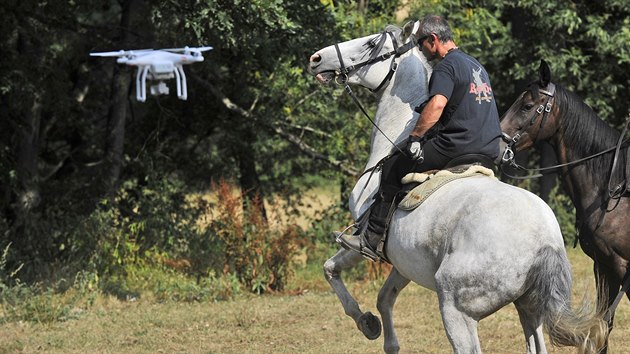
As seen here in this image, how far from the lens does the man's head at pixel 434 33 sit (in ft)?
22.9

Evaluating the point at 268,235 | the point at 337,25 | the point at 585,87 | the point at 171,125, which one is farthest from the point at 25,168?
the point at 585,87

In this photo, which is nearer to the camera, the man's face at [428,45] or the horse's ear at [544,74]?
the man's face at [428,45]

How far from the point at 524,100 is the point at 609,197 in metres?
1.02

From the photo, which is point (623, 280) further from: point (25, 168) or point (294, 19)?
point (25, 168)

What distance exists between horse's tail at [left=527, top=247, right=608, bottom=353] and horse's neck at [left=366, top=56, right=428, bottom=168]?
5.77ft

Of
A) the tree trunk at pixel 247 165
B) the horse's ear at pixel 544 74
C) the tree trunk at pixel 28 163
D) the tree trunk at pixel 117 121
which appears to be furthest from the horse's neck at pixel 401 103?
the tree trunk at pixel 247 165

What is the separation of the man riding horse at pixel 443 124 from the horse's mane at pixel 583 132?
4.01 feet

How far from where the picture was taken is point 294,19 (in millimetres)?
12734

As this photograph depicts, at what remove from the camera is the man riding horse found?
667cm

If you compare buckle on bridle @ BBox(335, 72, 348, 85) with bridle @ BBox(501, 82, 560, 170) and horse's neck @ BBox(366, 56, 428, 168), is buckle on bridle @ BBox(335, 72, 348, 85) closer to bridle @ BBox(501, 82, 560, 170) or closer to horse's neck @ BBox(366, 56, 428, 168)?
horse's neck @ BBox(366, 56, 428, 168)

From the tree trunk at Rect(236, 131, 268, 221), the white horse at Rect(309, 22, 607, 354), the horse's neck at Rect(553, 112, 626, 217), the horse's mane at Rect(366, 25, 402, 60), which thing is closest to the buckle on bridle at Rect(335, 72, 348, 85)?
the horse's mane at Rect(366, 25, 402, 60)

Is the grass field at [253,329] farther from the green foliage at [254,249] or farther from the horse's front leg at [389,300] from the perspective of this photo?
the horse's front leg at [389,300]

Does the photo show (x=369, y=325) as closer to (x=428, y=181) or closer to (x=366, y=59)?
(x=428, y=181)

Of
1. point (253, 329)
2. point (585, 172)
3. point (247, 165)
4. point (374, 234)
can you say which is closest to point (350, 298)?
point (374, 234)
